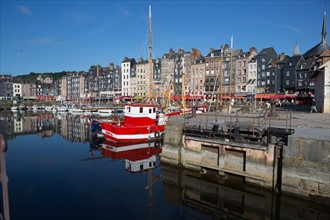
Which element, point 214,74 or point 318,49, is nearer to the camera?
point 318,49

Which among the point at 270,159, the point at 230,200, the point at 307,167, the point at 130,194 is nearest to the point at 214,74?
the point at 270,159

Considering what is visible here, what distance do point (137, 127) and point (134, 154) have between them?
14.6 ft

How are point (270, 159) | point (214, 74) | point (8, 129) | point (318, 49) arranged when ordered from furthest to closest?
point (214, 74) < point (318, 49) < point (8, 129) < point (270, 159)

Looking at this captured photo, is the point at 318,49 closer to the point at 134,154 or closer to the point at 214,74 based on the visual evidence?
the point at 214,74

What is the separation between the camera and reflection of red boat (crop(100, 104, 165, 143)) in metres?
28.5

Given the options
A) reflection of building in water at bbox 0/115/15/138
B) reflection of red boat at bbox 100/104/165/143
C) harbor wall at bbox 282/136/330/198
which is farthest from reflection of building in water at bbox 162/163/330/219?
reflection of building in water at bbox 0/115/15/138

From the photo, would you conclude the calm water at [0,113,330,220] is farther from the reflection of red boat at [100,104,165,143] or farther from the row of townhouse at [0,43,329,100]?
the row of townhouse at [0,43,329,100]

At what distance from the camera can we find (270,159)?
13945 millimetres

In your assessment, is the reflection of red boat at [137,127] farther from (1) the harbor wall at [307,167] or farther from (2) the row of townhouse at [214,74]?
(1) the harbor wall at [307,167]

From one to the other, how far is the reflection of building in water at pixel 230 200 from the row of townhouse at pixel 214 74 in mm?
21075

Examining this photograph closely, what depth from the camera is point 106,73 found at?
114 meters

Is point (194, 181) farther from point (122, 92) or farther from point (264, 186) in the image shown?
point (122, 92)

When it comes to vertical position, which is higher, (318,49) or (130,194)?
(318,49)

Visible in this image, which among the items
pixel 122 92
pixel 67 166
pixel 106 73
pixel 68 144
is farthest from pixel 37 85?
pixel 67 166
